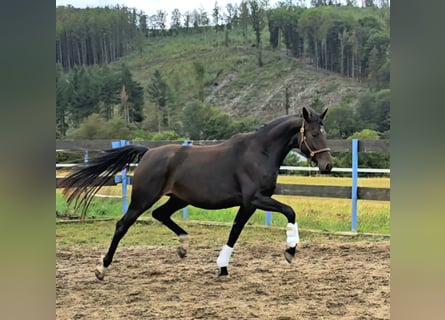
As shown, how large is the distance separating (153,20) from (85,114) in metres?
5.05

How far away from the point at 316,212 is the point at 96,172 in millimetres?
3180

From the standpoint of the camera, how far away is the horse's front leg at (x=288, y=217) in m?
3.36

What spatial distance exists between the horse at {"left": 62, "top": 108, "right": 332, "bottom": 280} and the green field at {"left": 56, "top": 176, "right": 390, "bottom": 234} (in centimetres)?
167

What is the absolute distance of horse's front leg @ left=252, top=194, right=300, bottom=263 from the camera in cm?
Answer: 336

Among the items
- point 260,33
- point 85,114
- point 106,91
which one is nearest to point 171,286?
point 85,114

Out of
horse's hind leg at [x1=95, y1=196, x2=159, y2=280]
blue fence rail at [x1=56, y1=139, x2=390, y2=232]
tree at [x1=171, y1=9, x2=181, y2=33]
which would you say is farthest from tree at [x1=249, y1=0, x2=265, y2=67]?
horse's hind leg at [x1=95, y1=196, x2=159, y2=280]

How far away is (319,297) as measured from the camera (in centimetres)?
320

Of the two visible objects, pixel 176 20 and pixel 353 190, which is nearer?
pixel 353 190

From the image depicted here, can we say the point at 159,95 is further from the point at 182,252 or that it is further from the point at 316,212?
the point at 182,252

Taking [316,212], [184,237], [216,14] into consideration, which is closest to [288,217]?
[184,237]

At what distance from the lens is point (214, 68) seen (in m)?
21.5

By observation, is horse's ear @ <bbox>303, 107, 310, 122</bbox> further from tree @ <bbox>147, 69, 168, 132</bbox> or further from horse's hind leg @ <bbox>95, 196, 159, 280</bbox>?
tree @ <bbox>147, 69, 168, 132</bbox>
